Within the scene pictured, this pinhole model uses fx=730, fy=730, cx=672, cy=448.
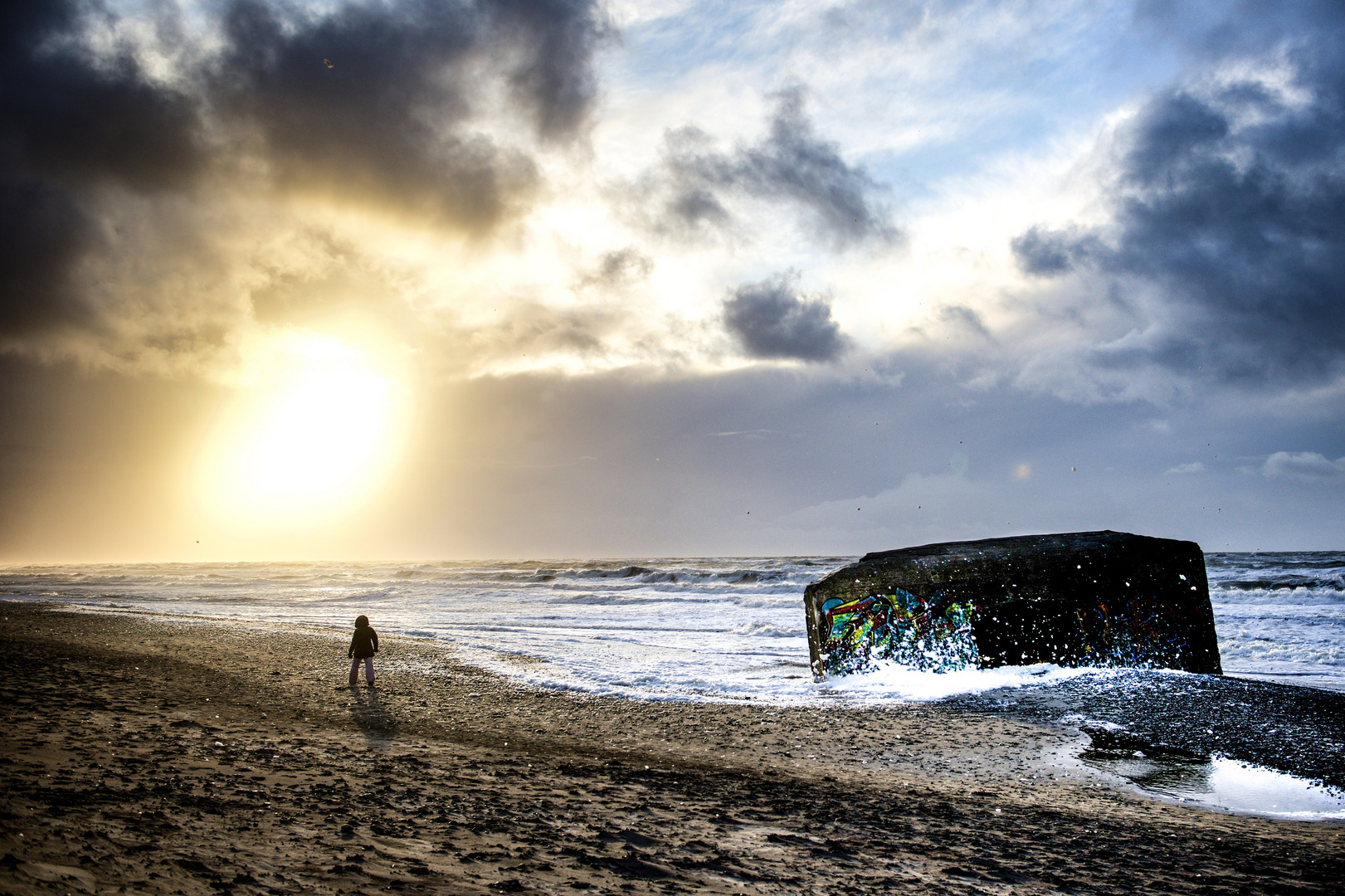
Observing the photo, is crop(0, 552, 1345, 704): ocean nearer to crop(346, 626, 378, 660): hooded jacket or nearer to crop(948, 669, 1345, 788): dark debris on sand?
crop(948, 669, 1345, 788): dark debris on sand

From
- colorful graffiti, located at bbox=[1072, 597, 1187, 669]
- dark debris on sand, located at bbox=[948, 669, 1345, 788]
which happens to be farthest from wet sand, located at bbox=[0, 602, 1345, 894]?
colorful graffiti, located at bbox=[1072, 597, 1187, 669]

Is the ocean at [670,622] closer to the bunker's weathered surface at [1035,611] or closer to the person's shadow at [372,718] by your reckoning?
the bunker's weathered surface at [1035,611]

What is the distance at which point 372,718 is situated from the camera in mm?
8156

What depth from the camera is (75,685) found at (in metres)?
8.72

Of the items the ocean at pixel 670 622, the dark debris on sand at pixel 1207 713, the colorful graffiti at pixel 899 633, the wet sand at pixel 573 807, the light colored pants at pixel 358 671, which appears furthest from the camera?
the colorful graffiti at pixel 899 633

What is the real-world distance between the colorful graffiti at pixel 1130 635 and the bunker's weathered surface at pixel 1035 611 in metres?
0.01

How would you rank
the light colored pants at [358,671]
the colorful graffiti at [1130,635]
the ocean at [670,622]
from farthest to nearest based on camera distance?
the ocean at [670,622] → the colorful graffiti at [1130,635] → the light colored pants at [358,671]

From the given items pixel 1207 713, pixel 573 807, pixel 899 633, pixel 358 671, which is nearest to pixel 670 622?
pixel 899 633

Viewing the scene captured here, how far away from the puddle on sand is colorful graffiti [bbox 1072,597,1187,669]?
419cm

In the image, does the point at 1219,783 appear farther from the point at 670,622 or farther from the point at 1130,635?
the point at 670,622

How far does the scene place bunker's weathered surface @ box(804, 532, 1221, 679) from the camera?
430 inches

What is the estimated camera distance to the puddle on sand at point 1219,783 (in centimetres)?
538

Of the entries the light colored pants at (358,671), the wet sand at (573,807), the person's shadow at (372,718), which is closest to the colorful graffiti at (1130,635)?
the wet sand at (573,807)

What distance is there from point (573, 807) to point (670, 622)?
18445 millimetres
